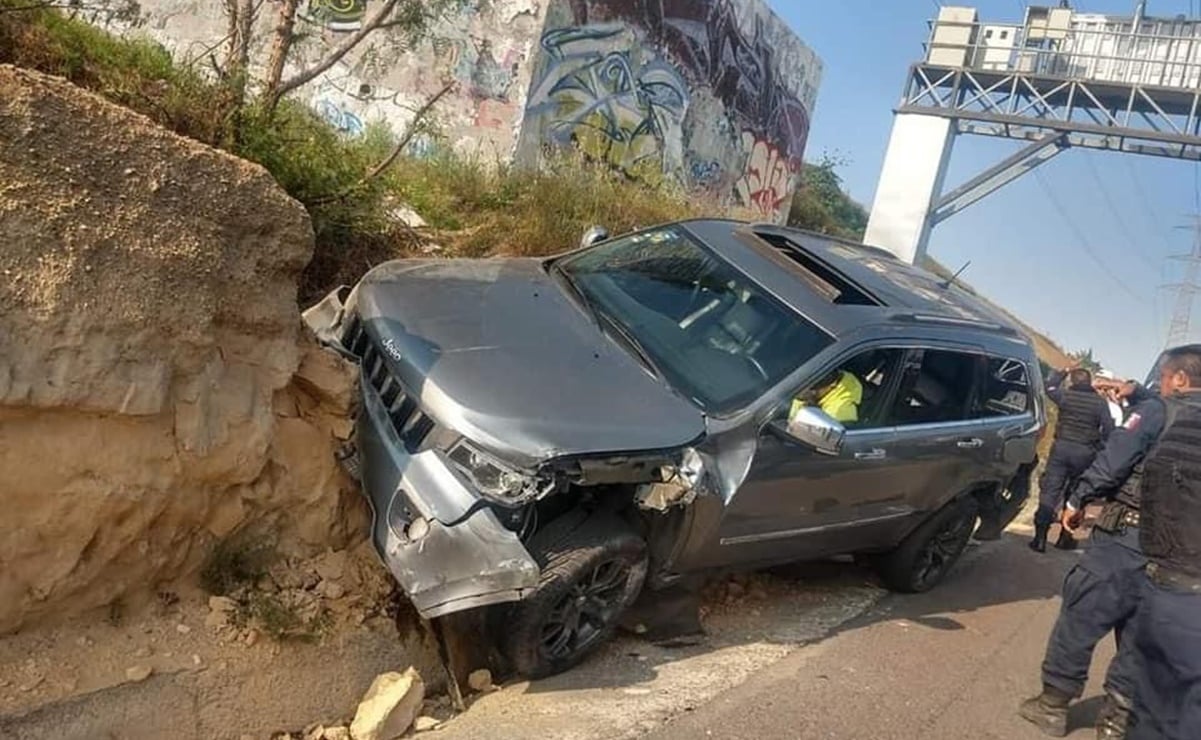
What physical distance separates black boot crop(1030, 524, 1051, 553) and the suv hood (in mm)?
5492

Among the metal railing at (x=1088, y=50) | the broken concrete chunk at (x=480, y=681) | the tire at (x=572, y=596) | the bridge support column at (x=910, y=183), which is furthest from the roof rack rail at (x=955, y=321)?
the metal railing at (x=1088, y=50)

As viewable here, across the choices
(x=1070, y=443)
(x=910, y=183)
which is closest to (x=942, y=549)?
(x=1070, y=443)

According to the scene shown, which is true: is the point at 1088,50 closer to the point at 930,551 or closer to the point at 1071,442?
the point at 1071,442

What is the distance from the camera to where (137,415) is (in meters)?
3.53

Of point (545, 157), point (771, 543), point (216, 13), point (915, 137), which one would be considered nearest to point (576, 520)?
point (771, 543)

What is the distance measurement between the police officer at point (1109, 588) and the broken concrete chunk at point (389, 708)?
9.60ft

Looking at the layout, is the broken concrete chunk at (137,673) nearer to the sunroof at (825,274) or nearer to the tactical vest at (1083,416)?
the sunroof at (825,274)

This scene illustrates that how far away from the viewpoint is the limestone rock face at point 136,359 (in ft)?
10.8

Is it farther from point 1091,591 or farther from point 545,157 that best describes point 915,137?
point 1091,591

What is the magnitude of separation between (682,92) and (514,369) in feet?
38.4

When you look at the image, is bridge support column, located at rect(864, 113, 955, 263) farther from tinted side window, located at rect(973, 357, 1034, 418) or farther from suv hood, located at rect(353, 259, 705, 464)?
suv hood, located at rect(353, 259, 705, 464)

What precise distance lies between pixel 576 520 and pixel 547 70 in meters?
8.36

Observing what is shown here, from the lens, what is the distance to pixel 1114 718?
445cm

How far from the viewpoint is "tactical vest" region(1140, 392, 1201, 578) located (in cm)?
399
